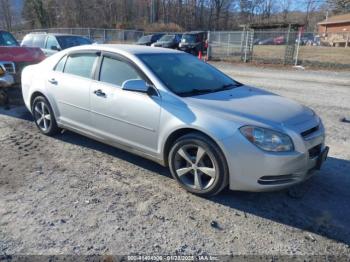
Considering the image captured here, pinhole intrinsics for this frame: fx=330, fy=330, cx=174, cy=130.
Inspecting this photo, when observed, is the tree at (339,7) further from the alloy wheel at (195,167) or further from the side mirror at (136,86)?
the alloy wheel at (195,167)

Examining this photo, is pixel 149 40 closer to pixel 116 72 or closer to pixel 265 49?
pixel 265 49

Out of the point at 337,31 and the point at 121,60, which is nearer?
the point at 121,60

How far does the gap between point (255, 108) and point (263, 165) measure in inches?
28.3

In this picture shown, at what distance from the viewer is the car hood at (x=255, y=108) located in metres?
3.46

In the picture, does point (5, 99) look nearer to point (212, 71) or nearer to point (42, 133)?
point (42, 133)

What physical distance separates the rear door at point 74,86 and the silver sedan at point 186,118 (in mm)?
15

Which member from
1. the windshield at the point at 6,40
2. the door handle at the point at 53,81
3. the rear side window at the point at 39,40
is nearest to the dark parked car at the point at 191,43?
the rear side window at the point at 39,40

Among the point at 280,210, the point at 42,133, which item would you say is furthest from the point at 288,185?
A: the point at 42,133

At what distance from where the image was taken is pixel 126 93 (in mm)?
4133

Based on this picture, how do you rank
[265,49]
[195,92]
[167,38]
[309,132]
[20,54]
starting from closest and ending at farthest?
1. [309,132]
2. [195,92]
3. [20,54]
4. [265,49]
5. [167,38]

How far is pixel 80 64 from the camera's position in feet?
15.9

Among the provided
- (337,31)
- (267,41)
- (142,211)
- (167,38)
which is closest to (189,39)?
(167,38)

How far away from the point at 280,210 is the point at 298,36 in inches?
720

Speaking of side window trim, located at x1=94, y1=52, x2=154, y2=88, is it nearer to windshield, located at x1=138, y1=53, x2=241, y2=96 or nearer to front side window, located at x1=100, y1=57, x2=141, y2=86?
front side window, located at x1=100, y1=57, x2=141, y2=86
